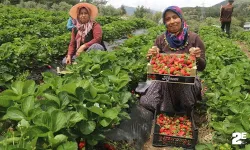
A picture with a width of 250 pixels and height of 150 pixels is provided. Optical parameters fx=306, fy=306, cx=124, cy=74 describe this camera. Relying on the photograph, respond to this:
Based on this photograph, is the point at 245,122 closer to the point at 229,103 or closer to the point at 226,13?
the point at 229,103

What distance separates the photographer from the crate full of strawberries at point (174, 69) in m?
3.27

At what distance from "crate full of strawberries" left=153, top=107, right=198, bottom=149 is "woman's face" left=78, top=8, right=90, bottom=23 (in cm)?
239

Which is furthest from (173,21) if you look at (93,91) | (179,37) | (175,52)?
(93,91)

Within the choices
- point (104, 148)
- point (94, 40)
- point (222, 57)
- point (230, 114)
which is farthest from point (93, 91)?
point (222, 57)

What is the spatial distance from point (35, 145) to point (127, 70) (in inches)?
89.1

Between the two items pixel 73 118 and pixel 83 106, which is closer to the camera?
pixel 73 118

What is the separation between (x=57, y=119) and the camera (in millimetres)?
1953

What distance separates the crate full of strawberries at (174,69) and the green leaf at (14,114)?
1.64 m

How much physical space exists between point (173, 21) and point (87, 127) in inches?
79.9

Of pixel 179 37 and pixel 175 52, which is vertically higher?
pixel 179 37

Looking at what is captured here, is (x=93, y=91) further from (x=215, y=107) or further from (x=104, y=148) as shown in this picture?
(x=215, y=107)

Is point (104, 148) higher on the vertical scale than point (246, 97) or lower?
lower

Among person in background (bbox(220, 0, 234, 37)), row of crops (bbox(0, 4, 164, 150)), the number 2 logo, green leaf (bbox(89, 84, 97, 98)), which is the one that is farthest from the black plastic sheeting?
person in background (bbox(220, 0, 234, 37))

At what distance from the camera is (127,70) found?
399cm
